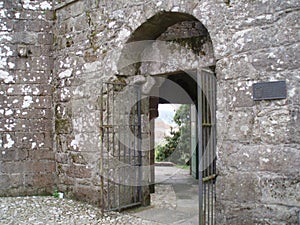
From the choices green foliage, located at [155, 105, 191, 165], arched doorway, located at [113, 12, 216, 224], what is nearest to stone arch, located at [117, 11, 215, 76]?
arched doorway, located at [113, 12, 216, 224]

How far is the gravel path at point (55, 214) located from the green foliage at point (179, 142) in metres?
6.18

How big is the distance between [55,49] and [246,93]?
10.9 feet

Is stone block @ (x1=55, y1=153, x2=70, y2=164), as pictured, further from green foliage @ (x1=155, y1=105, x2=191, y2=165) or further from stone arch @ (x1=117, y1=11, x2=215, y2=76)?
green foliage @ (x1=155, y1=105, x2=191, y2=165)

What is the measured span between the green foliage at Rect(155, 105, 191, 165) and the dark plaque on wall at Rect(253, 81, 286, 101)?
744cm

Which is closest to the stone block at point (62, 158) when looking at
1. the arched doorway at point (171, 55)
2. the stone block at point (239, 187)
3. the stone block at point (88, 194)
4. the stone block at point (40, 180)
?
the stone block at point (40, 180)

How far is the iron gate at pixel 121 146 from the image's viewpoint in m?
4.47

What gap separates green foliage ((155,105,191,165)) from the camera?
10.8 meters

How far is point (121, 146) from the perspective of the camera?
461cm

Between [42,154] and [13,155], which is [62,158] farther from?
[13,155]

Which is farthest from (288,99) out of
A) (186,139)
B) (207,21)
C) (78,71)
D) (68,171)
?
(186,139)

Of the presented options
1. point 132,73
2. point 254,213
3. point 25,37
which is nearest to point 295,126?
point 254,213

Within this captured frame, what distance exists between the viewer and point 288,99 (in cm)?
297

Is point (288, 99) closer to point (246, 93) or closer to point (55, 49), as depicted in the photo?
point (246, 93)

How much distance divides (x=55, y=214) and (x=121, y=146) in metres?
1.18
